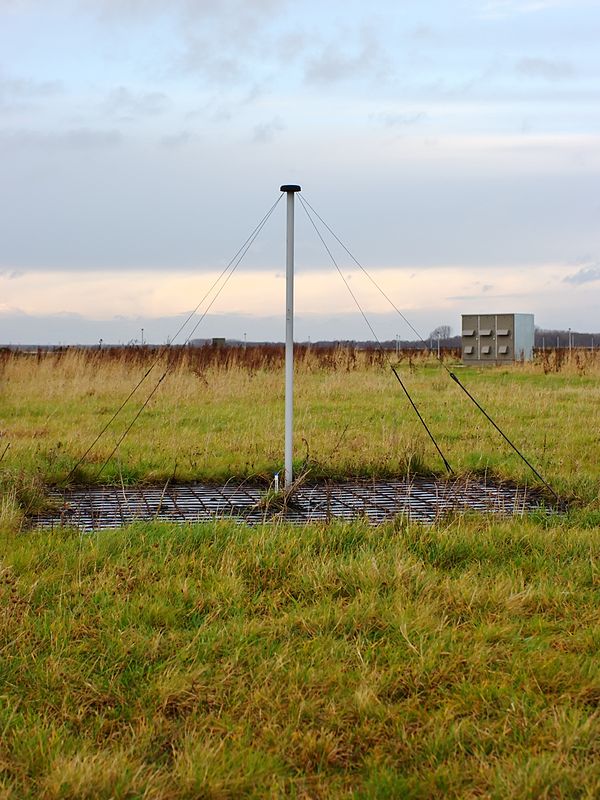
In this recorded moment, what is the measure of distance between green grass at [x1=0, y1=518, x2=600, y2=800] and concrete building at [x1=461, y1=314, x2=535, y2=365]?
2880 centimetres

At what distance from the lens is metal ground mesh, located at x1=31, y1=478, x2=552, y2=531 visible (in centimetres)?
601

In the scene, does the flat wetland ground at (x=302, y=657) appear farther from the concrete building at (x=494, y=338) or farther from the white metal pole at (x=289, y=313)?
the concrete building at (x=494, y=338)

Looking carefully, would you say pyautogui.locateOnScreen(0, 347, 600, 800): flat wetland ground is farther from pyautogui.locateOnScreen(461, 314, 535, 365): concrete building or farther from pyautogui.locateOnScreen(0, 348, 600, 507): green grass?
pyautogui.locateOnScreen(461, 314, 535, 365): concrete building

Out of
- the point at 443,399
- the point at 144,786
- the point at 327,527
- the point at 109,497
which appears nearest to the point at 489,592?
the point at 327,527

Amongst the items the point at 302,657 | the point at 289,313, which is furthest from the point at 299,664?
the point at 289,313

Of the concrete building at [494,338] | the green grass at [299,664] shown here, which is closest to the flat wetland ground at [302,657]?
the green grass at [299,664]

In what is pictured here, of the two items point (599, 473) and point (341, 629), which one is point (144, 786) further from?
point (599, 473)

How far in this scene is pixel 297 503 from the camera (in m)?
6.60

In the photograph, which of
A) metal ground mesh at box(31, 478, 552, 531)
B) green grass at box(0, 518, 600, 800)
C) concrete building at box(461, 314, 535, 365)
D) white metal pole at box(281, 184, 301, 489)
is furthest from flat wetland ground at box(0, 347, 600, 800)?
concrete building at box(461, 314, 535, 365)

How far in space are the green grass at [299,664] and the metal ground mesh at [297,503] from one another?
69cm

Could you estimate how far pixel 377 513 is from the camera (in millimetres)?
6297

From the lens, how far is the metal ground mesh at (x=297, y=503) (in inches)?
237

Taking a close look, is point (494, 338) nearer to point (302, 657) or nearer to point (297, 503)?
point (297, 503)

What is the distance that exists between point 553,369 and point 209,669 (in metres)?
21.0
